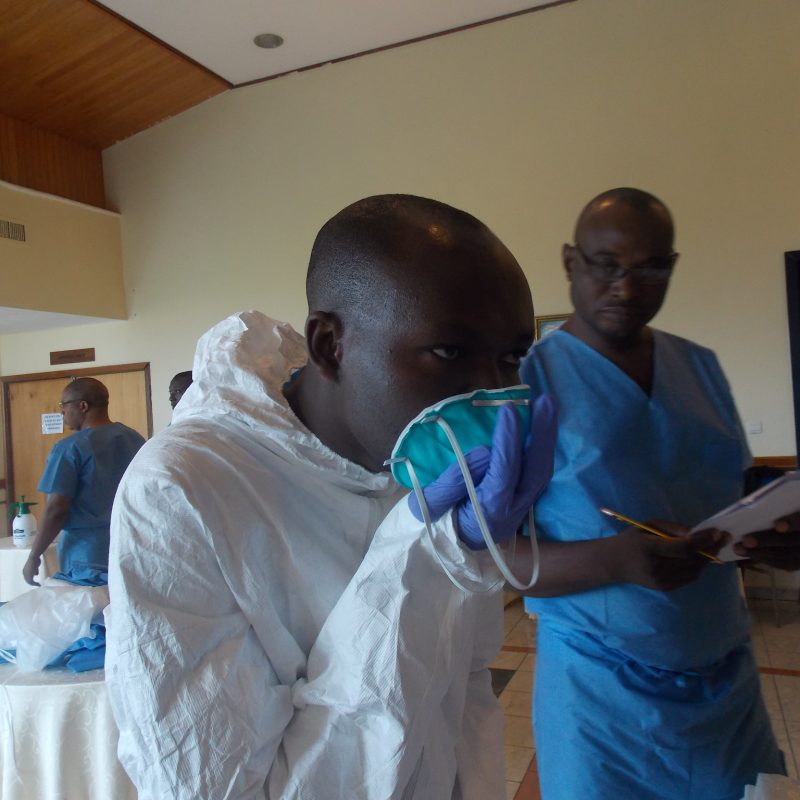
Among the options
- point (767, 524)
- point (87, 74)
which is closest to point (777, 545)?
point (767, 524)

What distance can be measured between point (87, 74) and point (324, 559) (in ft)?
20.4

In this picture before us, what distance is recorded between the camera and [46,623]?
2123 millimetres

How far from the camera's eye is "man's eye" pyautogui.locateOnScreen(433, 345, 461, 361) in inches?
28.8

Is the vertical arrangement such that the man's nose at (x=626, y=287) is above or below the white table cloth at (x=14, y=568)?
above

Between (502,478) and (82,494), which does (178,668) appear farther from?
(82,494)

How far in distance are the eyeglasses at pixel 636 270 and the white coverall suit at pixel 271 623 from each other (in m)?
0.58

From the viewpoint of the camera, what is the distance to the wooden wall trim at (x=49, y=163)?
6.23 metres

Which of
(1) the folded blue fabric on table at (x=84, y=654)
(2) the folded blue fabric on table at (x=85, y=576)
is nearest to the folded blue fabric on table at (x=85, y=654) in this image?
(1) the folded blue fabric on table at (x=84, y=654)

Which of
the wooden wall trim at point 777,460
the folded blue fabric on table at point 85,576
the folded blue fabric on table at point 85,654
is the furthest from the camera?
the wooden wall trim at point 777,460

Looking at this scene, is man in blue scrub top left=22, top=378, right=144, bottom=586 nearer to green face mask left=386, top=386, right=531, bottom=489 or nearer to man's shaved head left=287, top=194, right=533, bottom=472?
man's shaved head left=287, top=194, right=533, bottom=472

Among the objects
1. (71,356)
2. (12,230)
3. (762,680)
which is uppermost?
(12,230)

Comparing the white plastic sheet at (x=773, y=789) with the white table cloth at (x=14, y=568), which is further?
the white table cloth at (x=14, y=568)

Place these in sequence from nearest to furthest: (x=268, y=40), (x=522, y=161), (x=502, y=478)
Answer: (x=502, y=478) < (x=522, y=161) < (x=268, y=40)

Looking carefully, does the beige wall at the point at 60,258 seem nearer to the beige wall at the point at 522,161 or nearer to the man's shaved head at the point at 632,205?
the beige wall at the point at 522,161
